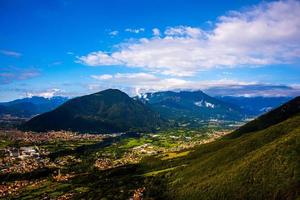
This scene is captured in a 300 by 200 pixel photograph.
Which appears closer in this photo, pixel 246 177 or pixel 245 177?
pixel 246 177

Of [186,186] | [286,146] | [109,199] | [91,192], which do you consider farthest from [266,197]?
[91,192]

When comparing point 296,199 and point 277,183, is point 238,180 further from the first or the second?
point 296,199

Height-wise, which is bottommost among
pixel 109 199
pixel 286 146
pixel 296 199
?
pixel 109 199

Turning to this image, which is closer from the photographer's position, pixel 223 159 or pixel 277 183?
pixel 277 183

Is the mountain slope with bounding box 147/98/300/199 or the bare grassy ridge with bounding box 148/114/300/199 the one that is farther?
the mountain slope with bounding box 147/98/300/199

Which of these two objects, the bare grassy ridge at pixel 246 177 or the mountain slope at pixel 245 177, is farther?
the mountain slope at pixel 245 177

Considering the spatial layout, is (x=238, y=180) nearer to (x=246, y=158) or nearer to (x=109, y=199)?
(x=246, y=158)

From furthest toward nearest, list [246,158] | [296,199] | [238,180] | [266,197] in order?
[246,158] < [238,180] < [266,197] < [296,199]

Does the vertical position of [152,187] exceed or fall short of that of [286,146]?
it falls short

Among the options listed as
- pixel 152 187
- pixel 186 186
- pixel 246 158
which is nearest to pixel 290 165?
pixel 246 158

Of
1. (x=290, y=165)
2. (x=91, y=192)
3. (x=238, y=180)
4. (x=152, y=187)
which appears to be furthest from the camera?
(x=91, y=192)
